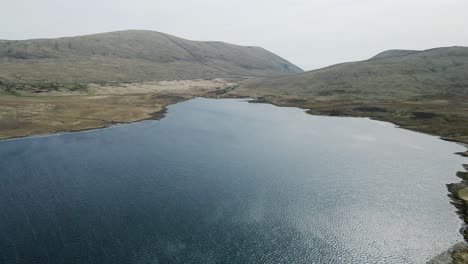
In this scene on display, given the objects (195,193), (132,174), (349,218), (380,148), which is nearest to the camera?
(349,218)

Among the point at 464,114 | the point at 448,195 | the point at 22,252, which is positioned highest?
the point at 464,114

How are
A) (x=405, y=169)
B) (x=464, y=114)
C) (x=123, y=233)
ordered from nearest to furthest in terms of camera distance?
1. (x=123, y=233)
2. (x=405, y=169)
3. (x=464, y=114)

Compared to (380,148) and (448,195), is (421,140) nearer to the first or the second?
(380,148)

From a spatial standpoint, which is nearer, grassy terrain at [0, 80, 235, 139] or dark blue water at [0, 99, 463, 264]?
dark blue water at [0, 99, 463, 264]

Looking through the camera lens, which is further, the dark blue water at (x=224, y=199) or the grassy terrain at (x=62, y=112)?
the grassy terrain at (x=62, y=112)

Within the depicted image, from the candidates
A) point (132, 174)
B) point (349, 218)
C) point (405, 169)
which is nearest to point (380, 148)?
point (405, 169)

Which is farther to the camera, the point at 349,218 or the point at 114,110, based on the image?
the point at 114,110

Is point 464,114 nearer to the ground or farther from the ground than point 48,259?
farther from the ground

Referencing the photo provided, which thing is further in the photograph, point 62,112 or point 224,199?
point 62,112
